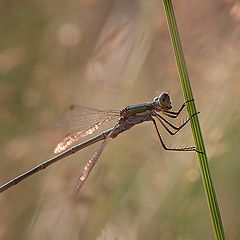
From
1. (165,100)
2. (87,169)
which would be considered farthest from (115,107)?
(87,169)

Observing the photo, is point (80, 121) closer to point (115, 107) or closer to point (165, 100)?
point (115, 107)

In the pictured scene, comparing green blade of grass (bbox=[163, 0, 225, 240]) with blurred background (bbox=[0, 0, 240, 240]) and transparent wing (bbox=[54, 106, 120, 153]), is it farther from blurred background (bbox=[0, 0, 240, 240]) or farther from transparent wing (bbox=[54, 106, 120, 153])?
transparent wing (bbox=[54, 106, 120, 153])

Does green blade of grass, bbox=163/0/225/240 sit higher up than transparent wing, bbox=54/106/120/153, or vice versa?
transparent wing, bbox=54/106/120/153

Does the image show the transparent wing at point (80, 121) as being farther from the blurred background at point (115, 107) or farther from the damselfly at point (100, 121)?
the blurred background at point (115, 107)

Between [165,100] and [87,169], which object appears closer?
[87,169]

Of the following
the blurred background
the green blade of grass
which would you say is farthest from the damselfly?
the green blade of grass

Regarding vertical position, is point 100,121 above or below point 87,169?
above
